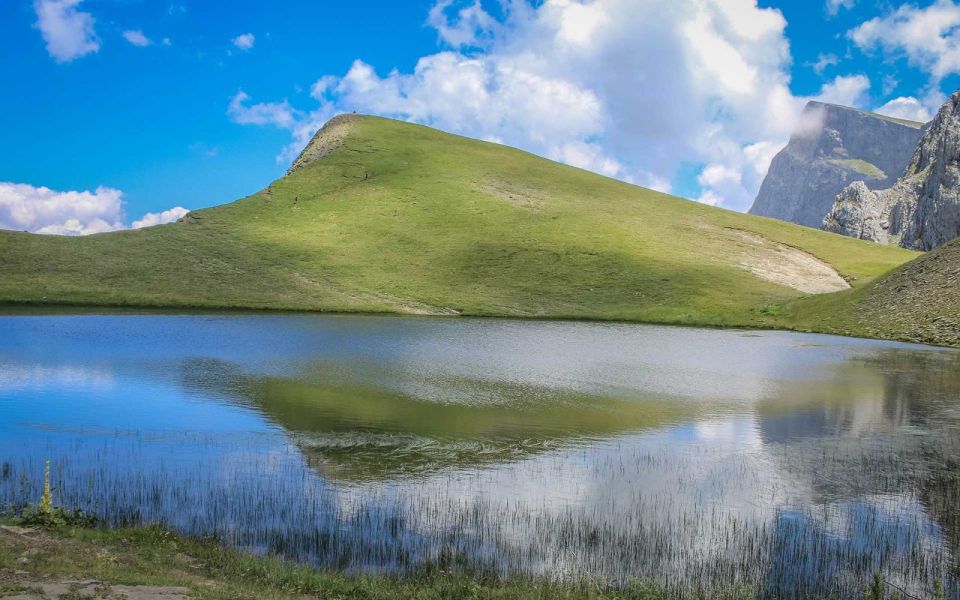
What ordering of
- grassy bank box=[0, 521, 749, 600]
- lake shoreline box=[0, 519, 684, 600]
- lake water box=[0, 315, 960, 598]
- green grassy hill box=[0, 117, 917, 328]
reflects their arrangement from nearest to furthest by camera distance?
lake shoreline box=[0, 519, 684, 600] → grassy bank box=[0, 521, 749, 600] → lake water box=[0, 315, 960, 598] → green grassy hill box=[0, 117, 917, 328]

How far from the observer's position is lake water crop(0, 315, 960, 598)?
15.8 meters

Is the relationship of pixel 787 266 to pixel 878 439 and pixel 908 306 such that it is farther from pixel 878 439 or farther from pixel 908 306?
pixel 878 439

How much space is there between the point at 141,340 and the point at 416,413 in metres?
29.0

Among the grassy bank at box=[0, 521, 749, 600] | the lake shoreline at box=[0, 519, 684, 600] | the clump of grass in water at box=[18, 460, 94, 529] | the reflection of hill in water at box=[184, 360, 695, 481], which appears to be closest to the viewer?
the lake shoreline at box=[0, 519, 684, 600]

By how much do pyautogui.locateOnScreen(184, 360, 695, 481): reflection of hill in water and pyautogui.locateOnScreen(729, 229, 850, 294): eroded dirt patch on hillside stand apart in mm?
75069

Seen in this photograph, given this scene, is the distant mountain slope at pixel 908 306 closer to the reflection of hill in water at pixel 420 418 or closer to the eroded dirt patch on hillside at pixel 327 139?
the reflection of hill in water at pixel 420 418

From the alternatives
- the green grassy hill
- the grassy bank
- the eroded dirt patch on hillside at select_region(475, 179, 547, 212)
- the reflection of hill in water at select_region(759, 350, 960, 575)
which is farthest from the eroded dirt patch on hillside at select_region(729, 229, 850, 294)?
the grassy bank

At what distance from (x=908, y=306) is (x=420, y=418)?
61.8 meters

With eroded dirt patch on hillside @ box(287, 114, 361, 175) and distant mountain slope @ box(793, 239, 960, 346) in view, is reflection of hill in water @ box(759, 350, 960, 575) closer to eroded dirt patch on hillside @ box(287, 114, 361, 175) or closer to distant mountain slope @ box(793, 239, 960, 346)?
distant mountain slope @ box(793, 239, 960, 346)

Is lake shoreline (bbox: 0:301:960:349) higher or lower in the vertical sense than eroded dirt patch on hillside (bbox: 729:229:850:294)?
lower

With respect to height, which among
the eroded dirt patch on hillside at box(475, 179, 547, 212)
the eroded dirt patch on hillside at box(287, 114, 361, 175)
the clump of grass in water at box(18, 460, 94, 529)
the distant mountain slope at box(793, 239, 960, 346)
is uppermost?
the eroded dirt patch on hillside at box(287, 114, 361, 175)

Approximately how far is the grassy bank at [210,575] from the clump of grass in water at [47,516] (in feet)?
2.26

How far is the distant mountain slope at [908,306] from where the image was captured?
67.1 metres

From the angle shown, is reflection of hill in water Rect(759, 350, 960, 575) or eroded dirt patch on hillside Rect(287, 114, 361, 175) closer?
reflection of hill in water Rect(759, 350, 960, 575)
